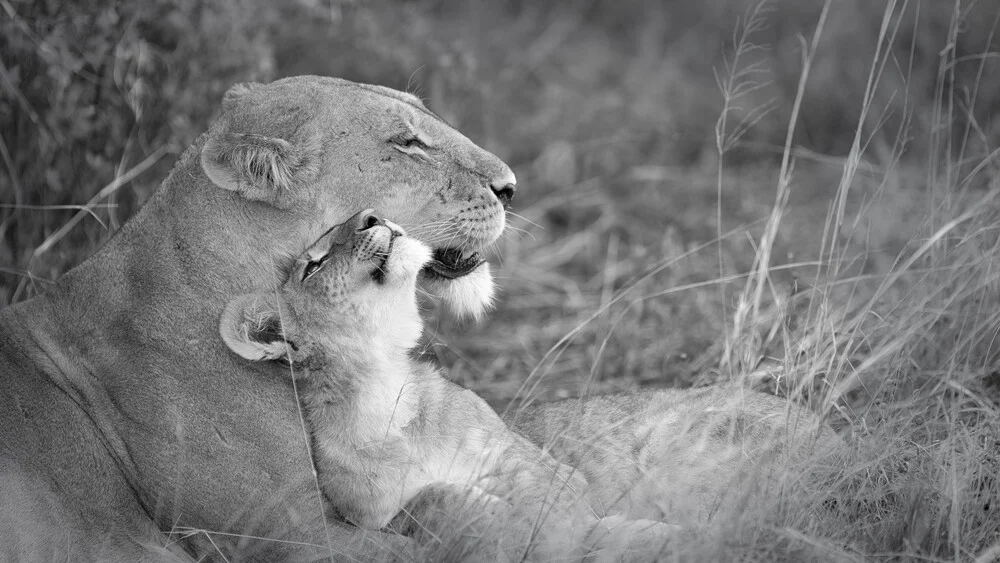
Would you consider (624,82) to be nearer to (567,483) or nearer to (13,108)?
(13,108)

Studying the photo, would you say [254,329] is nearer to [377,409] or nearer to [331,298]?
[331,298]

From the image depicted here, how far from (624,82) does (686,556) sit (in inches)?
280

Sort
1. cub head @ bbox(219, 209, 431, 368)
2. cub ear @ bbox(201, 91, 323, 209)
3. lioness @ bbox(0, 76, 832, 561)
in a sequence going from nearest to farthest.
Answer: lioness @ bbox(0, 76, 832, 561) < cub head @ bbox(219, 209, 431, 368) < cub ear @ bbox(201, 91, 323, 209)

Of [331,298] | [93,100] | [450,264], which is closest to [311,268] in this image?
[331,298]

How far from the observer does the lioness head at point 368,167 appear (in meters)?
3.61

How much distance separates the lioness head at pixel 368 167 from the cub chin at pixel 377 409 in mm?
238

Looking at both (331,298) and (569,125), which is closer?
(331,298)

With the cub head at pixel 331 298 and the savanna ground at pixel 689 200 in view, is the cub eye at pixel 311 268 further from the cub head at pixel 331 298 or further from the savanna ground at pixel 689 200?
the savanna ground at pixel 689 200

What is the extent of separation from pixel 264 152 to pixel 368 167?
373mm

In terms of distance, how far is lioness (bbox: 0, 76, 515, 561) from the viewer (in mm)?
3350

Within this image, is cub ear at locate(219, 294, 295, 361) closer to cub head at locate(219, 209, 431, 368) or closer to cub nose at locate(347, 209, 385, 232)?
cub head at locate(219, 209, 431, 368)

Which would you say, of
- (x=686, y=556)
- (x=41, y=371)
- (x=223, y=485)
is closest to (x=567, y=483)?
(x=686, y=556)

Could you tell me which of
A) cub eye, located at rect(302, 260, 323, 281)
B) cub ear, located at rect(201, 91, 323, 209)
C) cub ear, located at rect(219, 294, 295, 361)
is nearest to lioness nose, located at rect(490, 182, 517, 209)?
Result: cub ear, located at rect(201, 91, 323, 209)

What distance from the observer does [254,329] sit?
3436mm
